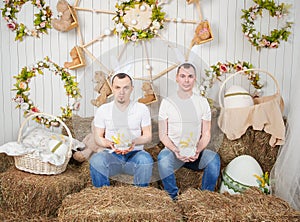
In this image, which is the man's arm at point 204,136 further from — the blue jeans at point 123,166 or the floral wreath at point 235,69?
the floral wreath at point 235,69

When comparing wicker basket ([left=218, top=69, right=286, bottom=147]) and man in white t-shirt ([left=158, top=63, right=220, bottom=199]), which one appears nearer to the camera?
man in white t-shirt ([left=158, top=63, right=220, bottom=199])

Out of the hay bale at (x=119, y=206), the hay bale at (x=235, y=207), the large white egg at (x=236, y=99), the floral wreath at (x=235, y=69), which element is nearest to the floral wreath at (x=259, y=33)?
the floral wreath at (x=235, y=69)

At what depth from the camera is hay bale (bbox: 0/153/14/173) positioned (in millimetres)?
3508

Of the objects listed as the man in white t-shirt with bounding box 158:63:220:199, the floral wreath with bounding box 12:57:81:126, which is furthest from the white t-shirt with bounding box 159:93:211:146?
the floral wreath with bounding box 12:57:81:126

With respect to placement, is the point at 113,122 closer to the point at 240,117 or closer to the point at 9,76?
the point at 240,117

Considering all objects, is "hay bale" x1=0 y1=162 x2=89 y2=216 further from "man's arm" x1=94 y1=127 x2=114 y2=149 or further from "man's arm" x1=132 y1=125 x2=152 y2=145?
"man's arm" x1=132 y1=125 x2=152 y2=145

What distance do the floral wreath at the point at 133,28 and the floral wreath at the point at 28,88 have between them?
59cm

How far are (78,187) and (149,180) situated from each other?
1.63ft

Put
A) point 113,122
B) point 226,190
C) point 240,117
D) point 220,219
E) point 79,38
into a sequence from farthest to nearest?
1. point 79,38
2. point 240,117
3. point 226,190
4. point 113,122
5. point 220,219

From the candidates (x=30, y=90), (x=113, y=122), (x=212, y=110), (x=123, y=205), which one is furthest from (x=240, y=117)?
(x=30, y=90)

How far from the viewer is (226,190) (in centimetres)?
320

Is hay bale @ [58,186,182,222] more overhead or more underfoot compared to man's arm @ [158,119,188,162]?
more underfoot

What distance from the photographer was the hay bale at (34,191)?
9.91ft

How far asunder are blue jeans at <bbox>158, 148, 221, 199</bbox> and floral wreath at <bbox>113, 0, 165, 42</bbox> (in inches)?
38.8
